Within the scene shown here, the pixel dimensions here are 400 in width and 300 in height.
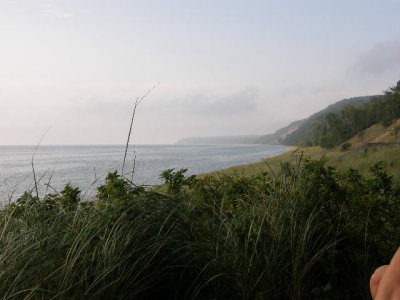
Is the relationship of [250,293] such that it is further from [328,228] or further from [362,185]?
[362,185]

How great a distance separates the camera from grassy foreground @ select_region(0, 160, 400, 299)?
232cm

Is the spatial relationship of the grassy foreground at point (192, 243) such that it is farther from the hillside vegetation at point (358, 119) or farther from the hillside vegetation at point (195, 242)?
the hillside vegetation at point (358, 119)

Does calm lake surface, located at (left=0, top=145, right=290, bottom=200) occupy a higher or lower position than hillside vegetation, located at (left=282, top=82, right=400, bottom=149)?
lower

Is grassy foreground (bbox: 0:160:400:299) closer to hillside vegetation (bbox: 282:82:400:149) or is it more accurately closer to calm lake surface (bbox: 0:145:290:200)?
calm lake surface (bbox: 0:145:290:200)

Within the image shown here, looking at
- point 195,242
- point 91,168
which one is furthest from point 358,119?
point 195,242

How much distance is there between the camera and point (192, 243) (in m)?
2.82

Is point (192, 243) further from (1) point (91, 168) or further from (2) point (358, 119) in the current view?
(2) point (358, 119)

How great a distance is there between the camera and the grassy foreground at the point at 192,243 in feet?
7.61

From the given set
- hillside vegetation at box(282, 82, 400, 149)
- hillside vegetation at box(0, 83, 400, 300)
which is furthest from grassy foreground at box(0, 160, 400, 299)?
hillside vegetation at box(282, 82, 400, 149)

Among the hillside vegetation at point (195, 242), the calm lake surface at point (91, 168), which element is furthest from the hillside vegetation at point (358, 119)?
the hillside vegetation at point (195, 242)

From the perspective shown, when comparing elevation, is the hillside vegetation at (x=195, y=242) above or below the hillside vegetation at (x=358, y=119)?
below

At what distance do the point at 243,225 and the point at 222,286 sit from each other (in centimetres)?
60

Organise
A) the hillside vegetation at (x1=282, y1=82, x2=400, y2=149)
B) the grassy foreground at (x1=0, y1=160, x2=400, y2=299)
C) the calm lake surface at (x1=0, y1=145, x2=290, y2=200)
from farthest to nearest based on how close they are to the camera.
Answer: the hillside vegetation at (x1=282, y1=82, x2=400, y2=149), the calm lake surface at (x1=0, y1=145, x2=290, y2=200), the grassy foreground at (x1=0, y1=160, x2=400, y2=299)

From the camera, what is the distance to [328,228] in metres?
3.75
